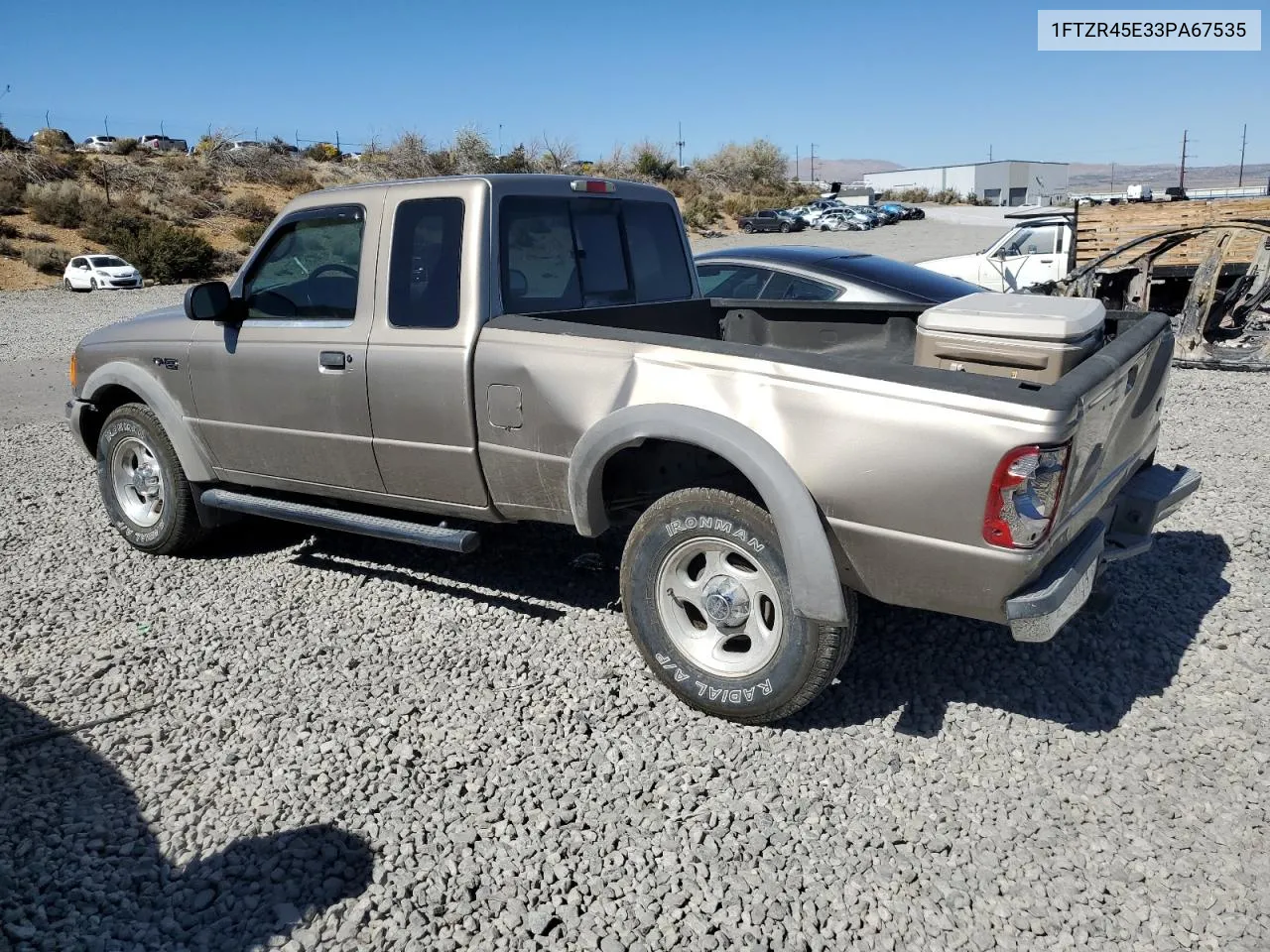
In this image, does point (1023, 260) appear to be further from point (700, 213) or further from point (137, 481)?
point (700, 213)

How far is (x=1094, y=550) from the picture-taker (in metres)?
3.41

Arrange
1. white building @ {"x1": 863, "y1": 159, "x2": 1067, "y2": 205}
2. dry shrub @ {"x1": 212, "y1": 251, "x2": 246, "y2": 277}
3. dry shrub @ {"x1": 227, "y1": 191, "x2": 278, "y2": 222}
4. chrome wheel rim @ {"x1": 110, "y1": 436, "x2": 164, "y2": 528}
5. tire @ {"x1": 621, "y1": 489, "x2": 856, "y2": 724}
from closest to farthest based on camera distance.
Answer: tire @ {"x1": 621, "y1": 489, "x2": 856, "y2": 724} < chrome wheel rim @ {"x1": 110, "y1": 436, "x2": 164, "y2": 528} < dry shrub @ {"x1": 212, "y1": 251, "x2": 246, "y2": 277} < dry shrub @ {"x1": 227, "y1": 191, "x2": 278, "y2": 222} < white building @ {"x1": 863, "y1": 159, "x2": 1067, "y2": 205}

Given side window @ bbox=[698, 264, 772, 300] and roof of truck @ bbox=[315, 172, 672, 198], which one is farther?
side window @ bbox=[698, 264, 772, 300]

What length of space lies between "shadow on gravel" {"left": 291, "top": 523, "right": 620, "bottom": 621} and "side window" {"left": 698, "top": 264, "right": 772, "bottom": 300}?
2.95 meters

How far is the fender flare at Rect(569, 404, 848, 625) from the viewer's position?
3.28 m

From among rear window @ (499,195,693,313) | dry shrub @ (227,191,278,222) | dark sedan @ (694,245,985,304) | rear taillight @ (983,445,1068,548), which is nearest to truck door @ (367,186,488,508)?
rear window @ (499,195,693,313)

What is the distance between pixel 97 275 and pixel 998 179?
284ft

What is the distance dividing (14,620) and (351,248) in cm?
247

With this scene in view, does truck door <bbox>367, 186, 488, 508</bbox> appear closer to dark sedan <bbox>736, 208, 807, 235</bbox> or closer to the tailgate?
the tailgate

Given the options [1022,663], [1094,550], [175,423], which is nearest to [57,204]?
[175,423]

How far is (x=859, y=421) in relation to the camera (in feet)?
10.5

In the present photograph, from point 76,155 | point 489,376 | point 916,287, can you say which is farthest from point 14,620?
point 76,155

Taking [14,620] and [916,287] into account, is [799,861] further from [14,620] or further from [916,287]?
[916,287]

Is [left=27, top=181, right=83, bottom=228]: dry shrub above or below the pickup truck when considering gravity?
above
